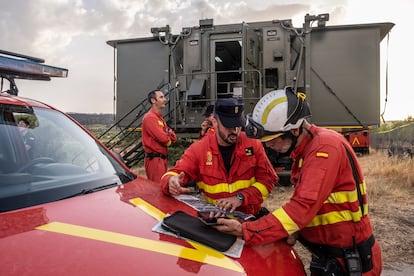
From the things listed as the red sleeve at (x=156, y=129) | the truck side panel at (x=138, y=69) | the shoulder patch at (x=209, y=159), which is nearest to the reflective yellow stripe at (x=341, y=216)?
the shoulder patch at (x=209, y=159)

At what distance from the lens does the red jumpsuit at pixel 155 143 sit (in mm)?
5613

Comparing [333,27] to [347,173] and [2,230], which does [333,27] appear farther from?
[2,230]

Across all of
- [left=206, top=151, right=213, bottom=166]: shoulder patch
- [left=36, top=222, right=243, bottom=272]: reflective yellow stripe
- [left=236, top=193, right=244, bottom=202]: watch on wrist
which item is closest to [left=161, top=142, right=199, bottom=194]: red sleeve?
[left=206, top=151, right=213, bottom=166]: shoulder patch

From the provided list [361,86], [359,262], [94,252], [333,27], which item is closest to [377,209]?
[361,86]

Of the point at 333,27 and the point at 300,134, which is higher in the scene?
the point at 333,27

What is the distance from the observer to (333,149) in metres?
1.87

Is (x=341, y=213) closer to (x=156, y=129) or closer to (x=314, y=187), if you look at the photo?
(x=314, y=187)

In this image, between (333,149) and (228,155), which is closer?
(333,149)

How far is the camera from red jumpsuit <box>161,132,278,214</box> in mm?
2730

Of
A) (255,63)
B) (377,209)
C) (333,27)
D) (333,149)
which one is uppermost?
(333,27)

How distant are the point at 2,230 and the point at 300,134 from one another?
5.04 ft

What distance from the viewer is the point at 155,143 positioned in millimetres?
5777

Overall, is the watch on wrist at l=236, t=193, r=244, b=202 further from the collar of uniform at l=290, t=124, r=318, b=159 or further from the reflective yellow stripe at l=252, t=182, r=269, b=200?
the collar of uniform at l=290, t=124, r=318, b=159

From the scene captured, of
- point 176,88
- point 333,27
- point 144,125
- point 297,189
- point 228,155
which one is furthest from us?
point 176,88
